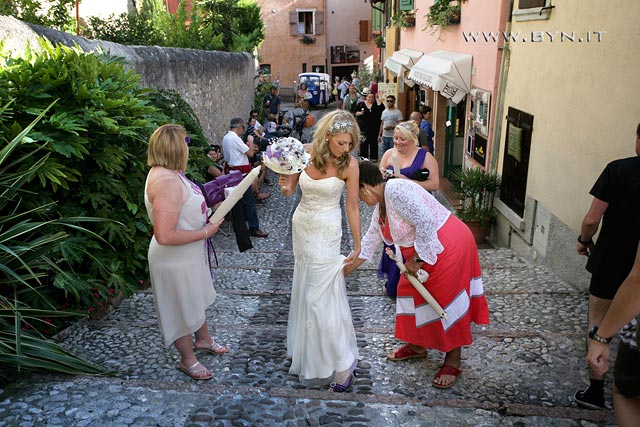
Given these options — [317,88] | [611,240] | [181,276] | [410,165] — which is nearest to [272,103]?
[410,165]

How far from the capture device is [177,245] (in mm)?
3494

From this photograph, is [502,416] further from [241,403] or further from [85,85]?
[85,85]

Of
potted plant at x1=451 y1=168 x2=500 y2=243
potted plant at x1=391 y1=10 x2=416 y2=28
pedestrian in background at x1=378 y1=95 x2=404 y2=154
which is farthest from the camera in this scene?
potted plant at x1=391 y1=10 x2=416 y2=28

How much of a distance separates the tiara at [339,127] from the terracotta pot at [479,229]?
497 centimetres

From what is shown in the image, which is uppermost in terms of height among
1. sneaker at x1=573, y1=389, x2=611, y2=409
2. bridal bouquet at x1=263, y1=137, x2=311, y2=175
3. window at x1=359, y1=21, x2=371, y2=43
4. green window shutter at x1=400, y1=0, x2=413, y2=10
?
green window shutter at x1=400, y1=0, x2=413, y2=10

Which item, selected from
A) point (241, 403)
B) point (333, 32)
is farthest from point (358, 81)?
point (241, 403)

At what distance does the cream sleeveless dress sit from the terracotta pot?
17.3 feet

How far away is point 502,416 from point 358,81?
83.0ft

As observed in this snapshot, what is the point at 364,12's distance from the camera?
3788 cm

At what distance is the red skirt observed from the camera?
11.7 ft

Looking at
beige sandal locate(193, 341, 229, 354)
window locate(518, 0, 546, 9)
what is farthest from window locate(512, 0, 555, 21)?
beige sandal locate(193, 341, 229, 354)

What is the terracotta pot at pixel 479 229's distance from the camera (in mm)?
8117

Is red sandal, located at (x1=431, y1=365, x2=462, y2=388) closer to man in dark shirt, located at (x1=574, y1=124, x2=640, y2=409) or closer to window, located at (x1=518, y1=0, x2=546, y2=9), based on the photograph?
man in dark shirt, located at (x1=574, y1=124, x2=640, y2=409)

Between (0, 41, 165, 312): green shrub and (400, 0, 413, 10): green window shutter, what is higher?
(400, 0, 413, 10): green window shutter
